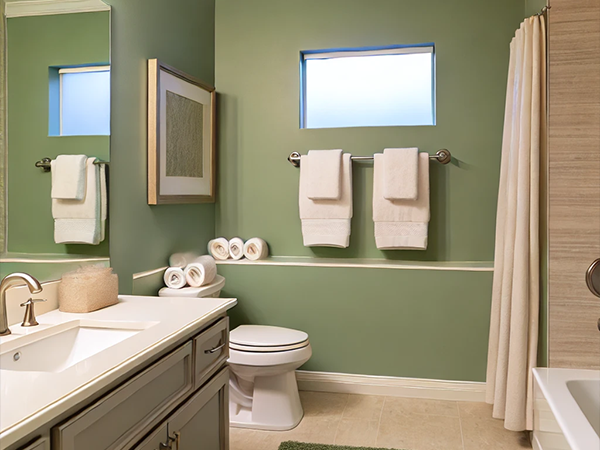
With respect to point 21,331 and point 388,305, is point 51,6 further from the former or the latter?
point 388,305

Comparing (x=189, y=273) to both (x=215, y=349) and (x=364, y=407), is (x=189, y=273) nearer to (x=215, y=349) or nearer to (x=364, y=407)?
(x=215, y=349)

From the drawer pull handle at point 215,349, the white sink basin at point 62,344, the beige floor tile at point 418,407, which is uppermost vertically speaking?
the white sink basin at point 62,344

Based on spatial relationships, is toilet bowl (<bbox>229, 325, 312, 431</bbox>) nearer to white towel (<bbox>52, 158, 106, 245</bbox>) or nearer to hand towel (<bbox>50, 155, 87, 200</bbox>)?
white towel (<bbox>52, 158, 106, 245</bbox>)

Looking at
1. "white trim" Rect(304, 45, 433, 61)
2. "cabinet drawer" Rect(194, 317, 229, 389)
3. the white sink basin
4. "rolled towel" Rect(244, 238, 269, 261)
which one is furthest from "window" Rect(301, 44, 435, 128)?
the white sink basin

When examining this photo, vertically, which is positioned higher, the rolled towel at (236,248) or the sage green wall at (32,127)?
the sage green wall at (32,127)

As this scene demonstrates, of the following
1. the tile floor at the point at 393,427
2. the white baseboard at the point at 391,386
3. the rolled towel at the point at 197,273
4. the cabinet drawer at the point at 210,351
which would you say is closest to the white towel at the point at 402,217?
the white baseboard at the point at 391,386

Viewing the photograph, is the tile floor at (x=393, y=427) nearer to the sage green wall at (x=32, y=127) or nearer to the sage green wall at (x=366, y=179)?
the sage green wall at (x=366, y=179)

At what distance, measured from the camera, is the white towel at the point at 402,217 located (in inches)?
124

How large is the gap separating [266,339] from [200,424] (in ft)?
3.32

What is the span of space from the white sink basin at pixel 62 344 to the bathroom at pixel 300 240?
0.04 ft

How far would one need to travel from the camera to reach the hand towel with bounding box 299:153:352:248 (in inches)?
128

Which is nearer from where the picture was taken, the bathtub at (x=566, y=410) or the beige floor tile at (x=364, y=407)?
the bathtub at (x=566, y=410)

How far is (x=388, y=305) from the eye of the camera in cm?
321

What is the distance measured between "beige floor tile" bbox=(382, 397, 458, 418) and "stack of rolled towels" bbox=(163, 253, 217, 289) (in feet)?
3.90
